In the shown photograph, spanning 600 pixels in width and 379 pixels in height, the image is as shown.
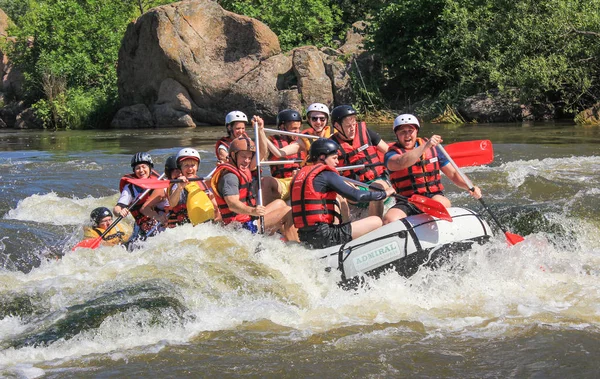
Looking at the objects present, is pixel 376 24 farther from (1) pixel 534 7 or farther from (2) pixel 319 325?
(2) pixel 319 325

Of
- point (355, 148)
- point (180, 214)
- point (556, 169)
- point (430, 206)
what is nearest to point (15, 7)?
point (556, 169)

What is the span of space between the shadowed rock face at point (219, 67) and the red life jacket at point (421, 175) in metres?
16.6

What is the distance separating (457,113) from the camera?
70.2ft

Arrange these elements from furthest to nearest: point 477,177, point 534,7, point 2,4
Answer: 1. point 2,4
2. point 534,7
3. point 477,177

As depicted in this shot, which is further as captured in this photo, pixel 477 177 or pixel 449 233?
pixel 477 177

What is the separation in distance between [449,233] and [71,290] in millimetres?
3046

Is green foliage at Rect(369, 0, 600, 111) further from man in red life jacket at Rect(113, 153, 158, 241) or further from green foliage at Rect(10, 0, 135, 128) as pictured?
man in red life jacket at Rect(113, 153, 158, 241)

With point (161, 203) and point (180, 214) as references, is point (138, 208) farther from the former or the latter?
point (180, 214)

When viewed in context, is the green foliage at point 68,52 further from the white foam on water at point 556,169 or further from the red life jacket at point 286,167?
the red life jacket at point 286,167

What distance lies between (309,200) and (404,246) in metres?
0.85

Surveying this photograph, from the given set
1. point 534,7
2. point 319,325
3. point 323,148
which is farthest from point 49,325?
point 534,7

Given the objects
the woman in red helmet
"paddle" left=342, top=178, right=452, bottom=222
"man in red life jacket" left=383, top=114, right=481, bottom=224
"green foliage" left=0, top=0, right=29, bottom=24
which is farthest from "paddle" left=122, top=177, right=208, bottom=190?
"green foliage" left=0, top=0, right=29, bottom=24

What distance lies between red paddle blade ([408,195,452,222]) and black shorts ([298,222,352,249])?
0.61m

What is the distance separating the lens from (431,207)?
6.32 m
